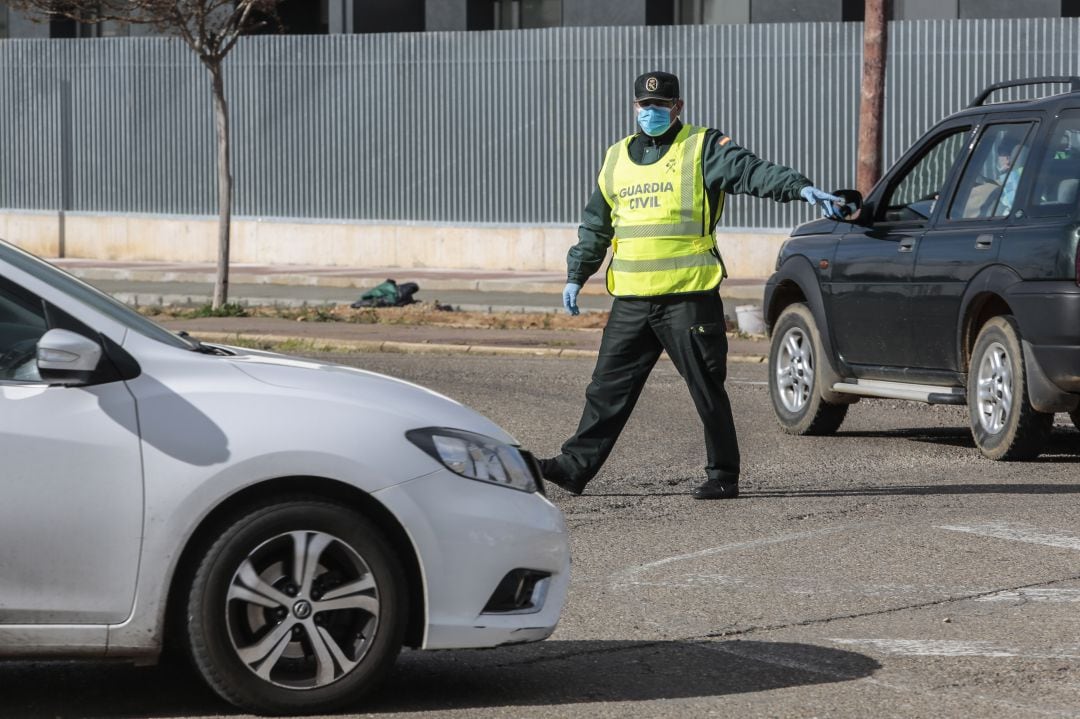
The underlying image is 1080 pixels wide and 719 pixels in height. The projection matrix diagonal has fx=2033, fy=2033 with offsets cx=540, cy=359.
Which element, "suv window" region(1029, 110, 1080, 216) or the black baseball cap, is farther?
"suv window" region(1029, 110, 1080, 216)

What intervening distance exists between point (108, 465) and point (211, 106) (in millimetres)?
28034

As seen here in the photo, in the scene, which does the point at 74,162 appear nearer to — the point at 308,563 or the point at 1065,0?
the point at 1065,0

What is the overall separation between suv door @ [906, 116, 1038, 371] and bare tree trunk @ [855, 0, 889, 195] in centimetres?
957

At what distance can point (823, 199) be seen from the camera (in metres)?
9.09

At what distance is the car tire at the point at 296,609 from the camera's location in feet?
17.3

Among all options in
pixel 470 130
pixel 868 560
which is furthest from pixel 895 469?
pixel 470 130

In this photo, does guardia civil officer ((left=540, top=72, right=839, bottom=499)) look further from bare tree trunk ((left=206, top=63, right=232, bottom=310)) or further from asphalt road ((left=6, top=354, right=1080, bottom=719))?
bare tree trunk ((left=206, top=63, right=232, bottom=310))

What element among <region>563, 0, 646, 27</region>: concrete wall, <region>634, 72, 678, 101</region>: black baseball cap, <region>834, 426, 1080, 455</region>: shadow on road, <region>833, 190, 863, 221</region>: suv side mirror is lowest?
<region>834, 426, 1080, 455</region>: shadow on road

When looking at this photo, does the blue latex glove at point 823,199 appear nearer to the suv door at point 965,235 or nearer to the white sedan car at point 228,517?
the suv door at point 965,235

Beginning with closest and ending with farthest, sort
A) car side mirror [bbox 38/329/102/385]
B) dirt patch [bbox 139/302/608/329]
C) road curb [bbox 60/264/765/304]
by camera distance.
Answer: car side mirror [bbox 38/329/102/385], dirt patch [bbox 139/302/608/329], road curb [bbox 60/264/765/304]

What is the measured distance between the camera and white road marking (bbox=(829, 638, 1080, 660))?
6277 mm

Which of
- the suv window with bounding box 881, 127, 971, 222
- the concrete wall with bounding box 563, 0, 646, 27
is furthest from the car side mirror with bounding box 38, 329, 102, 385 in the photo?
the concrete wall with bounding box 563, 0, 646, 27

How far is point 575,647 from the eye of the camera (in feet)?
21.0

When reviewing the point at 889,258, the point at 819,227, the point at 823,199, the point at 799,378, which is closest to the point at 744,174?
the point at 823,199
